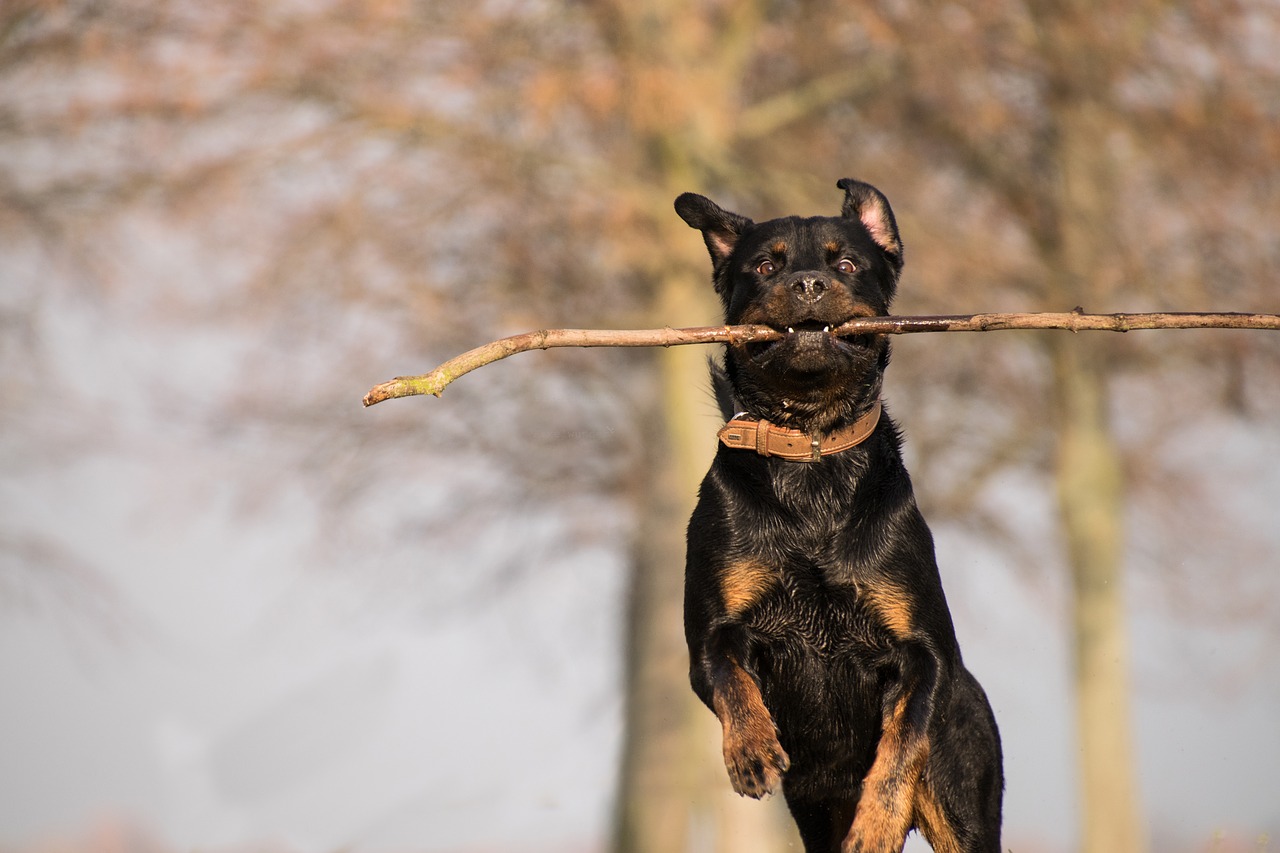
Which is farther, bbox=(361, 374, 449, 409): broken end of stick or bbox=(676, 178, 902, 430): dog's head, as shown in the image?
bbox=(676, 178, 902, 430): dog's head

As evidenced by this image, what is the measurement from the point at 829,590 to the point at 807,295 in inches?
36.4

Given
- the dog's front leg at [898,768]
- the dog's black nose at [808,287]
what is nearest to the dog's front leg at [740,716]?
the dog's front leg at [898,768]

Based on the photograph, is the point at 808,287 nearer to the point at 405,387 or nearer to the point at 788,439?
the point at 788,439

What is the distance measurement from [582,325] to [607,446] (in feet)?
9.92

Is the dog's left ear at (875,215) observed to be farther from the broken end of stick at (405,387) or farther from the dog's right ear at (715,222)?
the broken end of stick at (405,387)

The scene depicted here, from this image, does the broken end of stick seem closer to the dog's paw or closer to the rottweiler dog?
the rottweiler dog

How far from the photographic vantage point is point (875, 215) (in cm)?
533

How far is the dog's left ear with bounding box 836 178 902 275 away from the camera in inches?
208

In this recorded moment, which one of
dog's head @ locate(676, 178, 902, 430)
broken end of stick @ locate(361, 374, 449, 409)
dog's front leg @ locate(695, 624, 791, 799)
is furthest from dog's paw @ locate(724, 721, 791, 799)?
broken end of stick @ locate(361, 374, 449, 409)

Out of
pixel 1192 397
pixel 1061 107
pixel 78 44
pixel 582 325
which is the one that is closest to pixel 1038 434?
pixel 1192 397

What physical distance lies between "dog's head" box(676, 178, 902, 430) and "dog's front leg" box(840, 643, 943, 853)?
2.96 feet

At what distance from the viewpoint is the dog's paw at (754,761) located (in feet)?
13.8

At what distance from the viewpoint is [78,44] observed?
12789 mm

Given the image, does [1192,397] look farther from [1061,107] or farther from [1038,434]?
[1061,107]
